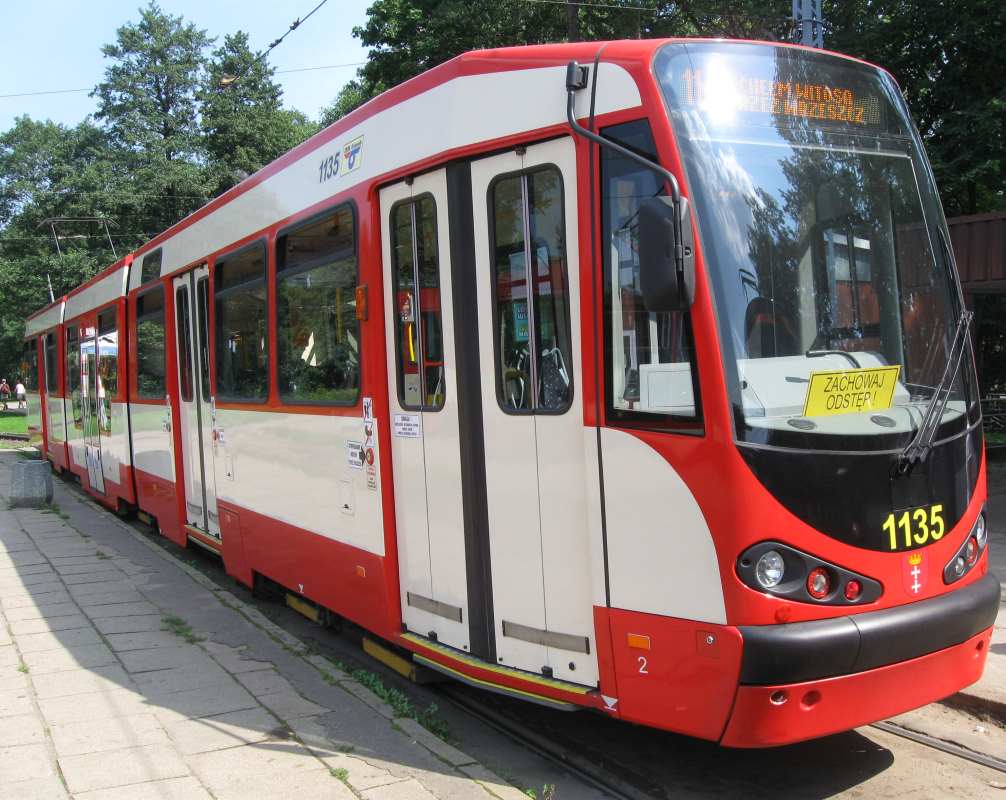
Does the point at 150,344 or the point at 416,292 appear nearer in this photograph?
the point at 416,292

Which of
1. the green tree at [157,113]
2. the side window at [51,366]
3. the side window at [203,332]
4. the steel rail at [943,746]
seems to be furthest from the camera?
the green tree at [157,113]

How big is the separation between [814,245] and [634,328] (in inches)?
33.6

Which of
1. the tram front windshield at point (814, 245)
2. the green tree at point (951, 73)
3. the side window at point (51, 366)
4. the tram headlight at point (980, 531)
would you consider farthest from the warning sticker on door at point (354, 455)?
the side window at point (51, 366)

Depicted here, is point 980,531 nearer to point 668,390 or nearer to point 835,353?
point 835,353

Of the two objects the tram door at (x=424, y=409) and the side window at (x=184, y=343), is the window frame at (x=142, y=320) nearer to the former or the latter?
the side window at (x=184, y=343)

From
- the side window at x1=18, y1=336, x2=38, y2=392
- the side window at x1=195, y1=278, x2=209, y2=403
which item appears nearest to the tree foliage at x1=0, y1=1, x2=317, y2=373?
the side window at x1=18, y1=336, x2=38, y2=392

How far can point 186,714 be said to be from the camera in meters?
5.48

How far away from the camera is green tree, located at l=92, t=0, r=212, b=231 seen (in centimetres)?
4303

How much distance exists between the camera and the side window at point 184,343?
9414 mm

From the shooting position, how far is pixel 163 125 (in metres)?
47.2

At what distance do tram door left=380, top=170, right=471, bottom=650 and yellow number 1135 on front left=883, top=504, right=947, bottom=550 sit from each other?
6.71 feet

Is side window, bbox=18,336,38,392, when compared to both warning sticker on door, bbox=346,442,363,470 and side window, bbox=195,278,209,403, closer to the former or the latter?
side window, bbox=195,278,209,403

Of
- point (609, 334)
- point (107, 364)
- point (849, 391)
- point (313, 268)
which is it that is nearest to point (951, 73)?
point (313, 268)

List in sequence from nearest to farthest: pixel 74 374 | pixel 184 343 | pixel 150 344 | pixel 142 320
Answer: pixel 184 343, pixel 150 344, pixel 142 320, pixel 74 374
